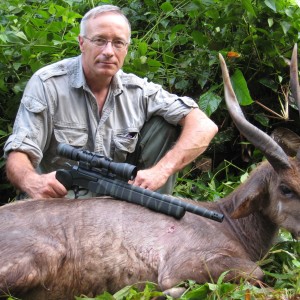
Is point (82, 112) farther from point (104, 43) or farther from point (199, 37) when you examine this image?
point (199, 37)

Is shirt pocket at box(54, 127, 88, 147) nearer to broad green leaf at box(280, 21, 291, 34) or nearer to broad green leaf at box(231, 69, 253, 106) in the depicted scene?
broad green leaf at box(231, 69, 253, 106)

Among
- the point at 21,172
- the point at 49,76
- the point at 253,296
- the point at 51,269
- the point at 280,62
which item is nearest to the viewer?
the point at 253,296

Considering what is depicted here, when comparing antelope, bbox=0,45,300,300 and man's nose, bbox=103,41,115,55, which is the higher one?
man's nose, bbox=103,41,115,55

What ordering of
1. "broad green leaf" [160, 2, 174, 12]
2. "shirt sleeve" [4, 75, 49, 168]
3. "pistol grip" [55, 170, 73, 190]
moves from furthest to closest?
"broad green leaf" [160, 2, 174, 12] < "shirt sleeve" [4, 75, 49, 168] < "pistol grip" [55, 170, 73, 190]

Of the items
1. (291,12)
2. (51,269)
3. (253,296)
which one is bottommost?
(51,269)

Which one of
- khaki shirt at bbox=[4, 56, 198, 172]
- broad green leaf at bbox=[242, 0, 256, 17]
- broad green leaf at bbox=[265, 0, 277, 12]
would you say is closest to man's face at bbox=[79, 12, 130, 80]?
khaki shirt at bbox=[4, 56, 198, 172]

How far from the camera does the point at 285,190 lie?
17.4 ft

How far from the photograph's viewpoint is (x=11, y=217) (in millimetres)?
5199

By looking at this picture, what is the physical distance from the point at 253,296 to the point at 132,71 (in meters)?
3.58

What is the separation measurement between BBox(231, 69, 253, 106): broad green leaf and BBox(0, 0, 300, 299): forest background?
11mm

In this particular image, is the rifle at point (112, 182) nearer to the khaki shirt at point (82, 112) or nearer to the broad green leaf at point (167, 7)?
the khaki shirt at point (82, 112)

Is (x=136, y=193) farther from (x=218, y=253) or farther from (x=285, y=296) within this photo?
(x=285, y=296)

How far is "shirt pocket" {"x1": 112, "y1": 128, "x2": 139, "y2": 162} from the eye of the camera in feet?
21.3

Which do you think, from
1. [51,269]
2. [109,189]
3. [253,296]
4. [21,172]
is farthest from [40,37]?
[253,296]
